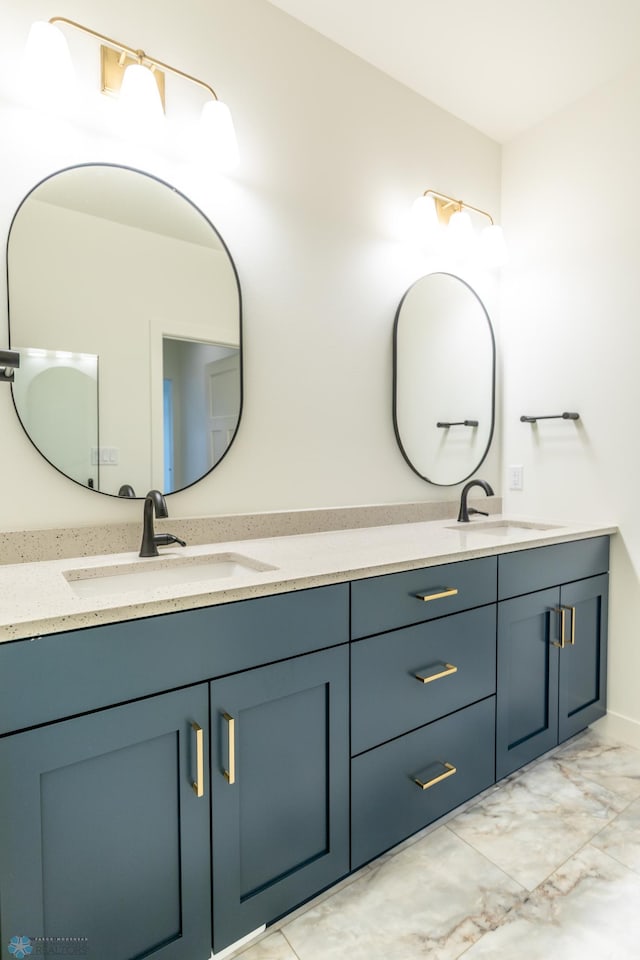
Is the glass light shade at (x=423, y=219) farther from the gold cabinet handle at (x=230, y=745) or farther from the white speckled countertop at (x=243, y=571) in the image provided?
the gold cabinet handle at (x=230, y=745)

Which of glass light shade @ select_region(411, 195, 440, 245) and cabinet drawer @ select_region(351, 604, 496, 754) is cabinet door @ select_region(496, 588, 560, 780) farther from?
glass light shade @ select_region(411, 195, 440, 245)

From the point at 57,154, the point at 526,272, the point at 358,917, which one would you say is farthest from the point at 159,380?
the point at 526,272

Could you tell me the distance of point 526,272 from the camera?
2.49 meters

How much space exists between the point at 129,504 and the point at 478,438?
5.41 ft

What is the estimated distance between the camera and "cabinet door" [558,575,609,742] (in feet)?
6.50

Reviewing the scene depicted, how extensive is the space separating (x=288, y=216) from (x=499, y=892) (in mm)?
2170

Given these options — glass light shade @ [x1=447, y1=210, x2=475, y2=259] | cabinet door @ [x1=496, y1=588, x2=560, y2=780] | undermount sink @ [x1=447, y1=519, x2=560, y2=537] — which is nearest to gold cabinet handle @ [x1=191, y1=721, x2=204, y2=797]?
cabinet door @ [x1=496, y1=588, x2=560, y2=780]

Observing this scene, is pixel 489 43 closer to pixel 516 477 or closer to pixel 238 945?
pixel 516 477

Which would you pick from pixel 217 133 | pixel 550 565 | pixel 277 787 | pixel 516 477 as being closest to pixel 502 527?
pixel 516 477

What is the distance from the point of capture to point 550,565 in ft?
6.19

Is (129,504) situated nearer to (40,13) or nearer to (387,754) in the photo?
(387,754)

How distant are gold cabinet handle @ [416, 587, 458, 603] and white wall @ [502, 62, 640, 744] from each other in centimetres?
104

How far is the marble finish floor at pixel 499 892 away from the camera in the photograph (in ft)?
4.06

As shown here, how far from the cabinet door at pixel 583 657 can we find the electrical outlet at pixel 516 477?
0.57 metres
